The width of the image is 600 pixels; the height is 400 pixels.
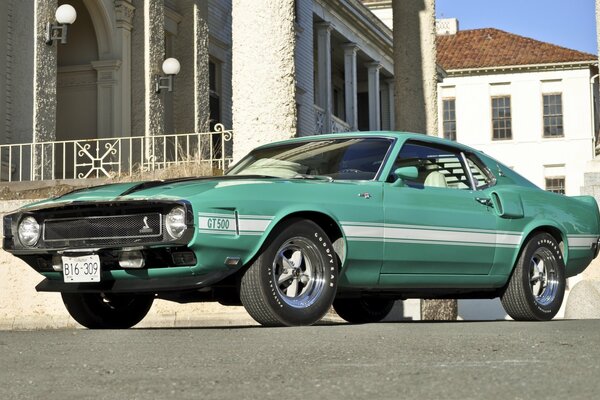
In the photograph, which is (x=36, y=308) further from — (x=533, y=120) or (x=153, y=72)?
(x=533, y=120)

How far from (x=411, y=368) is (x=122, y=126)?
18.5m

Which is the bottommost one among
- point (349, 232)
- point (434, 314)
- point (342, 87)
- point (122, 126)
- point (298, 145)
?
point (434, 314)

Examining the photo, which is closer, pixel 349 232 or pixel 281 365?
pixel 281 365

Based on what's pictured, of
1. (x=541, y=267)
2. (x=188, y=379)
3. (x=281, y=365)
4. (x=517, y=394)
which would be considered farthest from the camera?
(x=541, y=267)

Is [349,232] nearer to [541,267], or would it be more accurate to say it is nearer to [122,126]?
[541,267]

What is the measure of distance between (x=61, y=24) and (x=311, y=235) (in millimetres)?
13124

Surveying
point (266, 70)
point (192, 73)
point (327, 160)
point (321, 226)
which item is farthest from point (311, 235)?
point (192, 73)

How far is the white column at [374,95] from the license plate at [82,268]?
33.2 m

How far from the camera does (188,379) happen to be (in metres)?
4.67

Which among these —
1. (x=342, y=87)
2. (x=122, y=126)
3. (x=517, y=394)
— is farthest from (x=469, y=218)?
(x=342, y=87)

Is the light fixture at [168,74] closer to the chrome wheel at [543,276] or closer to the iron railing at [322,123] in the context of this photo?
the iron railing at [322,123]

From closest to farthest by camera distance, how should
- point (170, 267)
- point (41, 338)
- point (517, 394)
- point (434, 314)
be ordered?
point (517, 394) < point (41, 338) < point (170, 267) < point (434, 314)

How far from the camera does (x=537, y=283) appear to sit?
9.72 metres

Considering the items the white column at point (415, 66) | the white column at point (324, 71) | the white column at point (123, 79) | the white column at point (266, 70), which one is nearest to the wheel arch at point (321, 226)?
the white column at point (266, 70)
